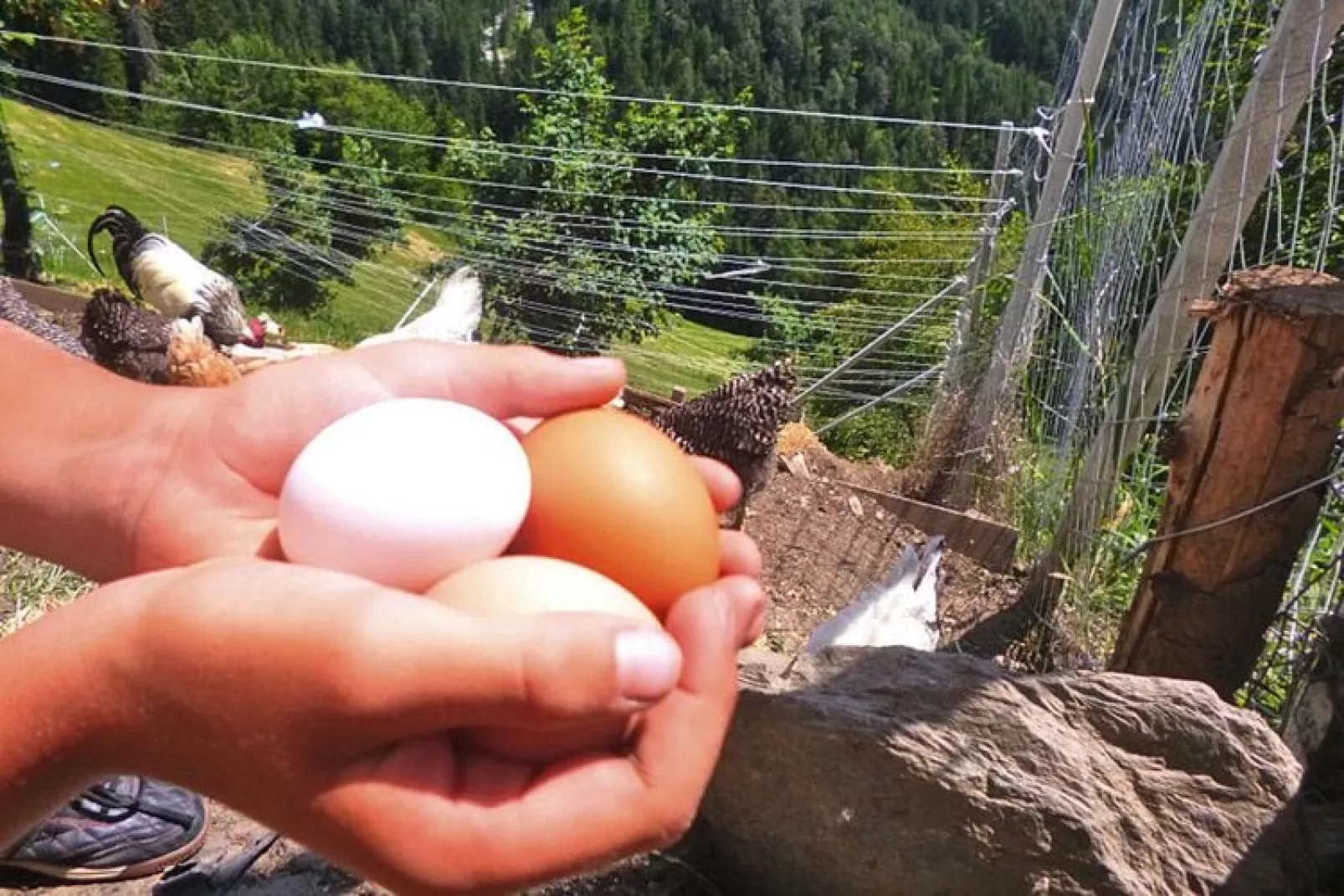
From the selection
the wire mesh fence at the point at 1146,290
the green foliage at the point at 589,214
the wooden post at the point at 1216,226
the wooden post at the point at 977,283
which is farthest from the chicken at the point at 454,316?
the wooden post at the point at 1216,226

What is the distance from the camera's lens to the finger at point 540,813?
83 cm

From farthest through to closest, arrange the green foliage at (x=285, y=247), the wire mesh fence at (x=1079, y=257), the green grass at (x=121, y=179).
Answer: the green grass at (x=121, y=179)
the green foliage at (x=285, y=247)
the wire mesh fence at (x=1079, y=257)

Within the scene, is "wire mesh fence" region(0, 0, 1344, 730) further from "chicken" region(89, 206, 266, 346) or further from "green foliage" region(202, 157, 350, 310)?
"chicken" region(89, 206, 266, 346)

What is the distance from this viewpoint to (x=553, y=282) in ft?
35.2

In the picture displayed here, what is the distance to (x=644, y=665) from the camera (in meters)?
0.83

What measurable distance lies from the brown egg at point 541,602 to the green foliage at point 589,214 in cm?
875

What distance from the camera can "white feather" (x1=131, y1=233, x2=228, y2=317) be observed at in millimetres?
6070

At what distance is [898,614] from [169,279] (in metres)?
4.97

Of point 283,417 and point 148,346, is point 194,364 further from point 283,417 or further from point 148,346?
point 283,417

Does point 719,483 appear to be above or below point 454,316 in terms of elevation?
above

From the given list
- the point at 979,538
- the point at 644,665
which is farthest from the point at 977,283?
the point at 644,665

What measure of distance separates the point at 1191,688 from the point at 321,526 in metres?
1.32

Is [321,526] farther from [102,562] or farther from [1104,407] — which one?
[1104,407]

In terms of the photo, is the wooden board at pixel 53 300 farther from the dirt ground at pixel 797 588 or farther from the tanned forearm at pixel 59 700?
the tanned forearm at pixel 59 700
